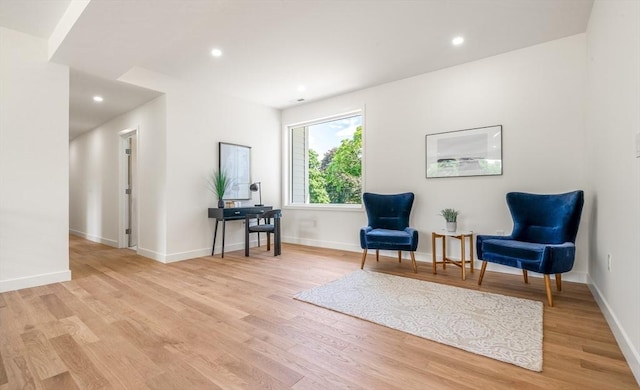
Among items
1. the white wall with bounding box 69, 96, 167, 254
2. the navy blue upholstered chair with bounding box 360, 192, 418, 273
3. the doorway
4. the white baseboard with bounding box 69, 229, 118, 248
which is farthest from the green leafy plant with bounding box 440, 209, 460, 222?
the white baseboard with bounding box 69, 229, 118, 248

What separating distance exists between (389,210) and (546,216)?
169cm

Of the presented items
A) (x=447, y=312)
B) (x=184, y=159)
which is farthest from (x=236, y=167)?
(x=447, y=312)

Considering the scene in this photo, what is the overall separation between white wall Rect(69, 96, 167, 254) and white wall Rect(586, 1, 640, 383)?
4613mm

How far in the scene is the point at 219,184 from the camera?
451cm

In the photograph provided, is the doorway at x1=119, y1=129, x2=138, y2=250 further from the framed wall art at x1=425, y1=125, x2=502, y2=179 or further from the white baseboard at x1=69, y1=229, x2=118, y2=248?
the framed wall art at x1=425, y1=125, x2=502, y2=179

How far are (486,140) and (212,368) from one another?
3.64 meters

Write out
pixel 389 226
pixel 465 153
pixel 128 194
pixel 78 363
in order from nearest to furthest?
pixel 78 363 < pixel 465 153 < pixel 389 226 < pixel 128 194

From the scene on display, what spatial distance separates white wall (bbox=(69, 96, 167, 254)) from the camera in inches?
166

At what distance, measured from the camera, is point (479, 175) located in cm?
358

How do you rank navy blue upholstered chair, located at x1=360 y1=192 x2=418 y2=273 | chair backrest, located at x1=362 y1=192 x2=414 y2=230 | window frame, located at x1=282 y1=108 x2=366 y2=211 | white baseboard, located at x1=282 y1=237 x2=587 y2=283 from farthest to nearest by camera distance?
1. window frame, located at x1=282 y1=108 x2=366 y2=211
2. chair backrest, located at x1=362 y1=192 x2=414 y2=230
3. navy blue upholstered chair, located at x1=360 y1=192 x2=418 y2=273
4. white baseboard, located at x1=282 y1=237 x2=587 y2=283

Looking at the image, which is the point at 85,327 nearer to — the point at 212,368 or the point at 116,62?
the point at 212,368

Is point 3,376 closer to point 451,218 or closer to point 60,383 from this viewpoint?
point 60,383

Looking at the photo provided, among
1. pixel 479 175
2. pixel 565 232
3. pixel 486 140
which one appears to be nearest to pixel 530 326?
pixel 565 232

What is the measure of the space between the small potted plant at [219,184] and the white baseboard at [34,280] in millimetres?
1944
